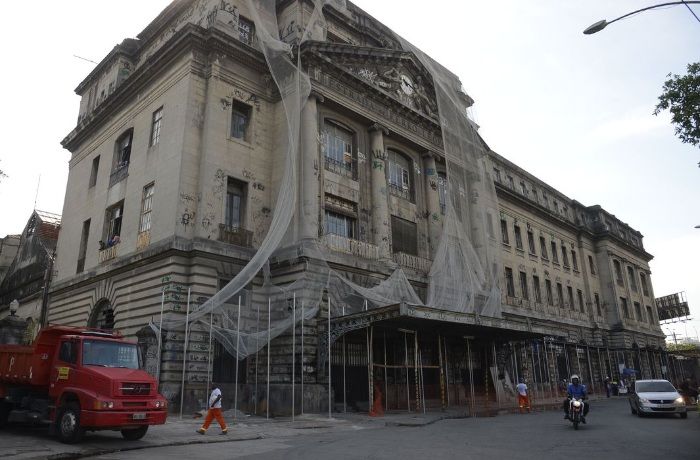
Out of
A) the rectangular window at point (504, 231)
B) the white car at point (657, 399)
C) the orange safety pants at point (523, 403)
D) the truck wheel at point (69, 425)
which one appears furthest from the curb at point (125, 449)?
the rectangular window at point (504, 231)

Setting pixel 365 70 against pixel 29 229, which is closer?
pixel 365 70

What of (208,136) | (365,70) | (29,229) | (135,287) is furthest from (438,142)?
(29,229)

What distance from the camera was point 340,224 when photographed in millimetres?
24250

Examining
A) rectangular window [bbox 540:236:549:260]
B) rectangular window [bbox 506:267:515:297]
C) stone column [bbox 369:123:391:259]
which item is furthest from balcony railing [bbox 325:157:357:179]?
rectangular window [bbox 540:236:549:260]

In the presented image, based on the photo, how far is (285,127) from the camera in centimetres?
2378

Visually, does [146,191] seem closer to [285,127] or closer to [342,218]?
[285,127]

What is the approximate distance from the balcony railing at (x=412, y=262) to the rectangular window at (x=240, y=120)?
9.49m

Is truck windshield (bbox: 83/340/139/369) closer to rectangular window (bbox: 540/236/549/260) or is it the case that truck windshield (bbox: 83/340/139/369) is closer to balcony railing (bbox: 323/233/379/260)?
balcony railing (bbox: 323/233/379/260)

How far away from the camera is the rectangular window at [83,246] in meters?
27.0

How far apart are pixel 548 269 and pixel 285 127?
1208 inches

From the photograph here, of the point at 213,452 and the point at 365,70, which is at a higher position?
the point at 365,70

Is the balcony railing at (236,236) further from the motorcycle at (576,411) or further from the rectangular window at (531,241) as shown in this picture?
the rectangular window at (531,241)

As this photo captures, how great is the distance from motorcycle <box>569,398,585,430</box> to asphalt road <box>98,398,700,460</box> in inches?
11.0

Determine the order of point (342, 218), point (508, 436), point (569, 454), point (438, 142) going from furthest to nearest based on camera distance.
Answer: point (438, 142), point (342, 218), point (508, 436), point (569, 454)
